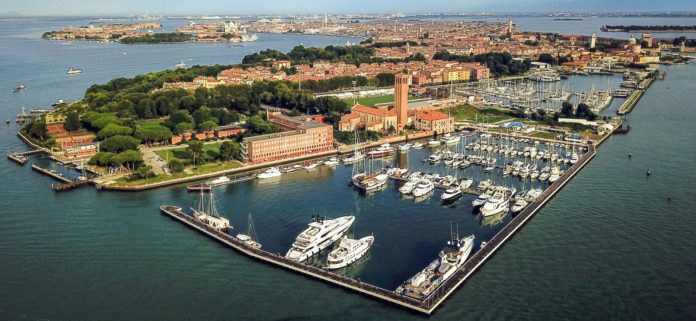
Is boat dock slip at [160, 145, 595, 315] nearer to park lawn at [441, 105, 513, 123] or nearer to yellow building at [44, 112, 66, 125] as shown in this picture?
park lawn at [441, 105, 513, 123]

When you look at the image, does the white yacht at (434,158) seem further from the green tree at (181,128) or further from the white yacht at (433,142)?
the green tree at (181,128)

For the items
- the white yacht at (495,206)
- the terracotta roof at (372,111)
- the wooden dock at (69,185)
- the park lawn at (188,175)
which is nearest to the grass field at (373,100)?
the terracotta roof at (372,111)

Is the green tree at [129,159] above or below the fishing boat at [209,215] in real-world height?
above

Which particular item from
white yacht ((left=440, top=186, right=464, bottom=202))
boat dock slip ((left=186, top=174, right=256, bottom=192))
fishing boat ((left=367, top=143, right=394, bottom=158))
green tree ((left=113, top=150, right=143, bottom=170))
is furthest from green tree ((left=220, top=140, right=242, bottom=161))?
white yacht ((left=440, top=186, right=464, bottom=202))

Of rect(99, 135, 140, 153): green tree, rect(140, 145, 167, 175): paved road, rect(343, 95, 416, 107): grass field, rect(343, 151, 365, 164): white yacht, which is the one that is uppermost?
rect(99, 135, 140, 153): green tree

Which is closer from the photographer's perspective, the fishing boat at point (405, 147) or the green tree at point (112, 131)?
the green tree at point (112, 131)

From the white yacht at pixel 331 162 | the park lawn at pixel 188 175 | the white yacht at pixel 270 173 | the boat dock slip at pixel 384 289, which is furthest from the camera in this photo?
the white yacht at pixel 331 162

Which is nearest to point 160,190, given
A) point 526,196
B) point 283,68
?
point 526,196

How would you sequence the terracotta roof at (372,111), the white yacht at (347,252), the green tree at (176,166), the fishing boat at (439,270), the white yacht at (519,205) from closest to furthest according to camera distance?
1. the fishing boat at (439,270)
2. the white yacht at (347,252)
3. the white yacht at (519,205)
4. the green tree at (176,166)
5. the terracotta roof at (372,111)
